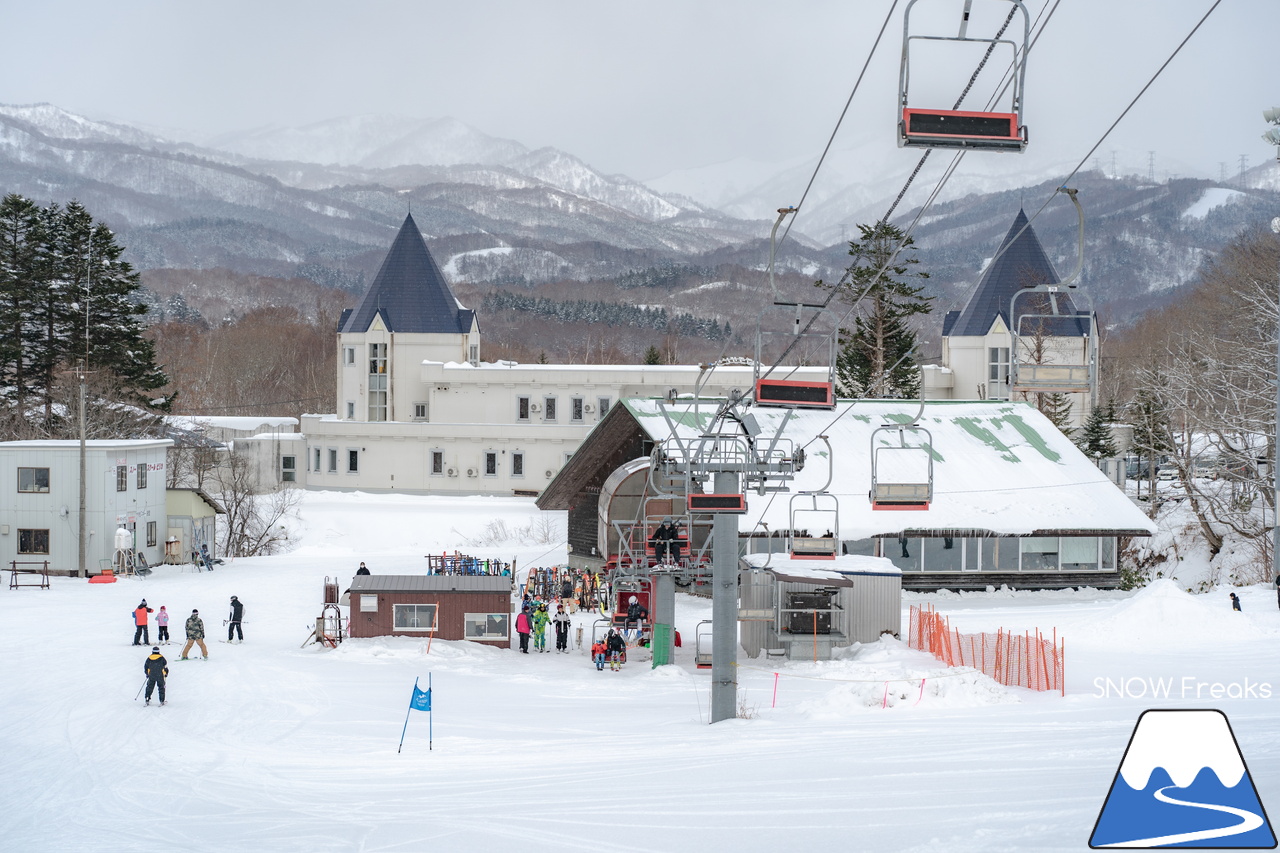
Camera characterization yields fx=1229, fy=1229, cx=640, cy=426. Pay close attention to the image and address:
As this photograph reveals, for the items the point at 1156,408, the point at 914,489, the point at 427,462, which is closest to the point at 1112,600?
the point at 914,489

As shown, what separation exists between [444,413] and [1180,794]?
5337 cm

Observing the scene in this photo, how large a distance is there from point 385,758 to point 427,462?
4254cm

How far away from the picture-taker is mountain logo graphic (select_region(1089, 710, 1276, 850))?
783cm

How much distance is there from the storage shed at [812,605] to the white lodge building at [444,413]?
1245 inches

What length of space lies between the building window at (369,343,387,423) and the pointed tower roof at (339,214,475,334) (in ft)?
5.32

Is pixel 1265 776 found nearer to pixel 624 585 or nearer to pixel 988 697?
pixel 988 697

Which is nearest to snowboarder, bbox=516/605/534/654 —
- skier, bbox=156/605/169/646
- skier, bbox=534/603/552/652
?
skier, bbox=534/603/552/652

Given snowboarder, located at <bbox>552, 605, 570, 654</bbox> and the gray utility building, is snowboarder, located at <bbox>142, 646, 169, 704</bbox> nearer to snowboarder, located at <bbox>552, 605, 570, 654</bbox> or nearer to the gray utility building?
snowboarder, located at <bbox>552, 605, 570, 654</bbox>

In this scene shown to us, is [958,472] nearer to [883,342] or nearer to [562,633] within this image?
[562,633]

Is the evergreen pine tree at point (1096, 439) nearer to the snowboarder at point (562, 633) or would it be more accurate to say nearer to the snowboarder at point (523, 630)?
the snowboarder at point (562, 633)

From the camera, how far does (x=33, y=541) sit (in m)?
35.9

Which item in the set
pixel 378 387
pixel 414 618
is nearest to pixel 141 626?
pixel 414 618

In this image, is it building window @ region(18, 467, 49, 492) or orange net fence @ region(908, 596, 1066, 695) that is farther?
building window @ region(18, 467, 49, 492)

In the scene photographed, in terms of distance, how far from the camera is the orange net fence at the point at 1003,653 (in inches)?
771
